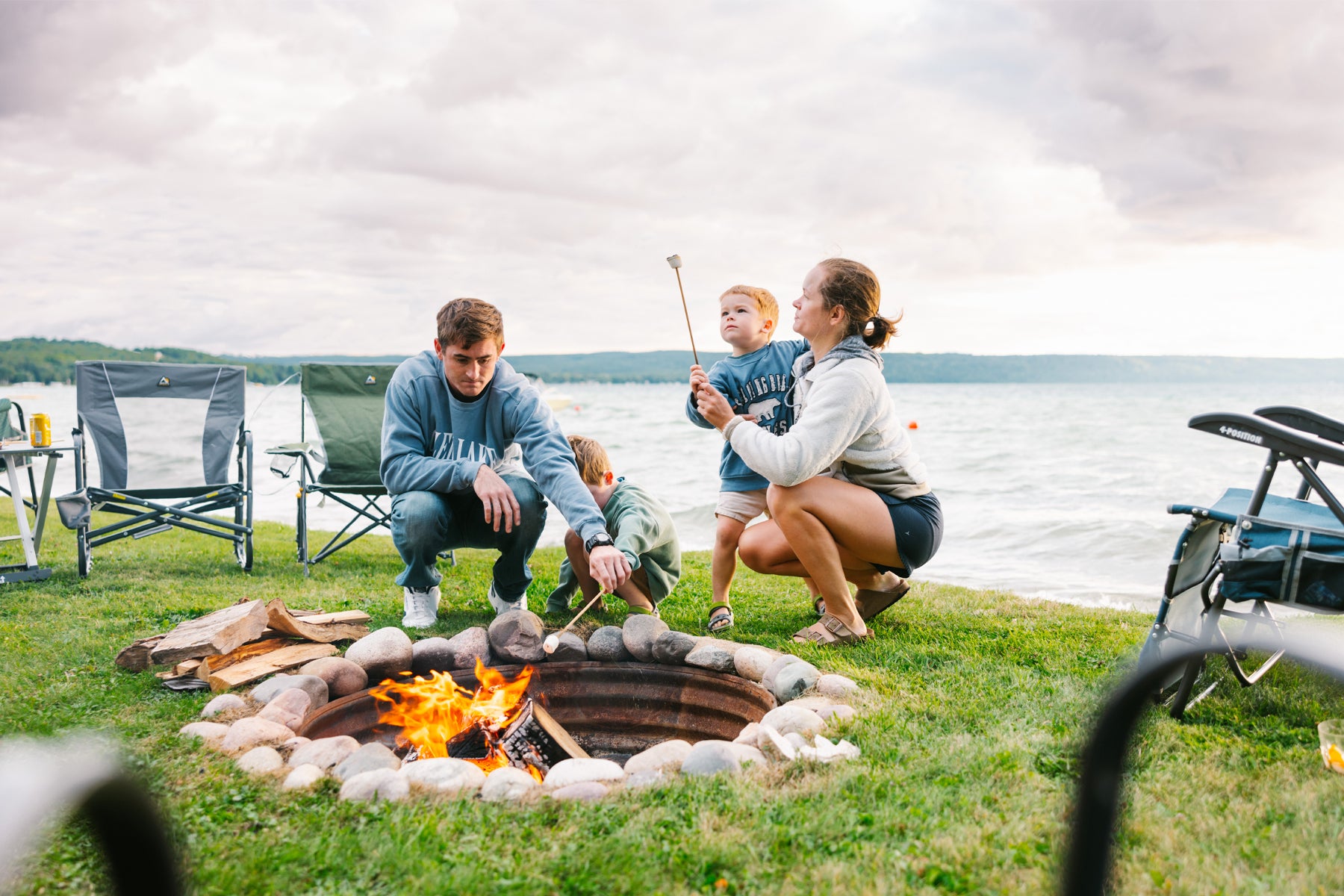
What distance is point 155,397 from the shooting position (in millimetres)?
5270

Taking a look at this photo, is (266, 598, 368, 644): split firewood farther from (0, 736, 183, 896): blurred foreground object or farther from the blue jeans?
(0, 736, 183, 896): blurred foreground object

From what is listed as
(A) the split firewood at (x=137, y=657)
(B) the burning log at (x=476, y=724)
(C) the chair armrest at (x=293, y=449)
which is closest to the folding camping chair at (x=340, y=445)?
(C) the chair armrest at (x=293, y=449)

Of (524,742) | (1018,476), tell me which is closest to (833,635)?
(524,742)

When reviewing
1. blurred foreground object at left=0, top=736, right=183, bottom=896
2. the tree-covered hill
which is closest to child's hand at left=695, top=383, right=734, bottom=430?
blurred foreground object at left=0, top=736, right=183, bottom=896

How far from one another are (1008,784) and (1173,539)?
6.91 m

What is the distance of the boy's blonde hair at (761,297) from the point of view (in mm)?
3648

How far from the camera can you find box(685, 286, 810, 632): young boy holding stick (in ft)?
11.6

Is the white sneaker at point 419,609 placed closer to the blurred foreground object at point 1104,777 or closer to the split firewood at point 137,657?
the split firewood at point 137,657

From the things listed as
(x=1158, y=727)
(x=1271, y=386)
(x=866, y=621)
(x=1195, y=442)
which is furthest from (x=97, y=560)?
(x=1271, y=386)

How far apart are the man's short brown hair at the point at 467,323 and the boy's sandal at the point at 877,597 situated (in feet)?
5.80

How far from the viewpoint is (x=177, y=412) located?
534 centimetres

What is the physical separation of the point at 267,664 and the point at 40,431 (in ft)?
10.1

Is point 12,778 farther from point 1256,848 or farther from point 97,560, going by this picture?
point 97,560

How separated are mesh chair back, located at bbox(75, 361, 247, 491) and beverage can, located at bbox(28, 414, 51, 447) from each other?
19cm
